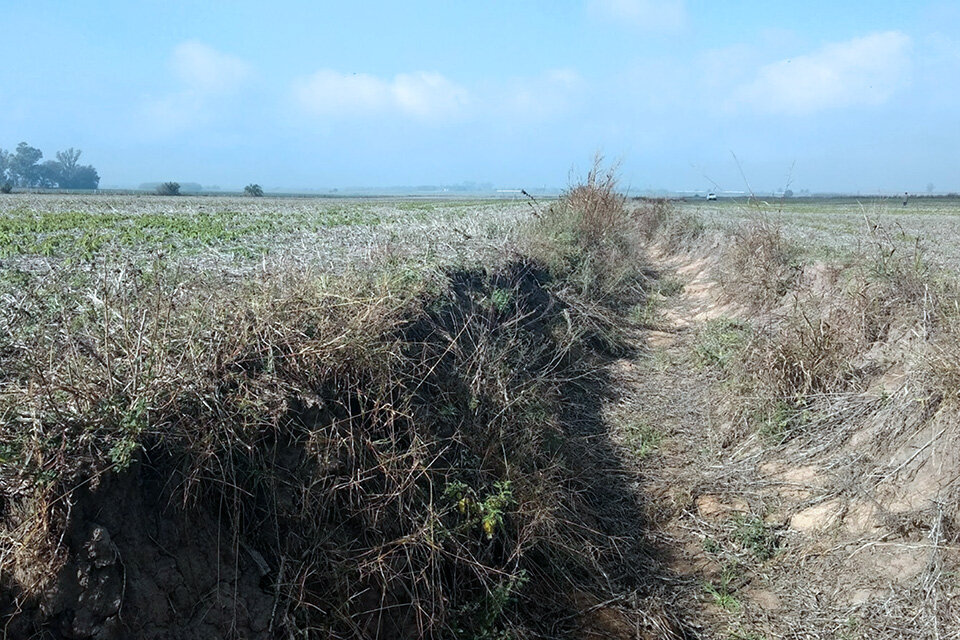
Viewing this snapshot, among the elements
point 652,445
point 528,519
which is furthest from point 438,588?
point 652,445

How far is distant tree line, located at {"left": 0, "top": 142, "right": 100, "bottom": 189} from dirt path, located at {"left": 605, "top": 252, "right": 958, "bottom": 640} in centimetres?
12293

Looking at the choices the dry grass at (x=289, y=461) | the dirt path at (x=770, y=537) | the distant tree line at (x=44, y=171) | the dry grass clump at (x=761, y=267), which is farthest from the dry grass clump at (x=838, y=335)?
the distant tree line at (x=44, y=171)

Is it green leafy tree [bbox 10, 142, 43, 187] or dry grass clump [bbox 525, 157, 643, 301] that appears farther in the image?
green leafy tree [bbox 10, 142, 43, 187]

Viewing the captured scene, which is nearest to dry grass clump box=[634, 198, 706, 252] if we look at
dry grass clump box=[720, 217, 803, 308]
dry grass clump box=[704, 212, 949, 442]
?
dry grass clump box=[720, 217, 803, 308]

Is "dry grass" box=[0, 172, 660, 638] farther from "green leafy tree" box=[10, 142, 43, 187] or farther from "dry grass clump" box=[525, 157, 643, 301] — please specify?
"green leafy tree" box=[10, 142, 43, 187]

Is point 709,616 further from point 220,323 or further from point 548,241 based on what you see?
point 548,241

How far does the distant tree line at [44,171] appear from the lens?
105938mm

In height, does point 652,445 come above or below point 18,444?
below

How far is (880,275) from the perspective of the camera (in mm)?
6535

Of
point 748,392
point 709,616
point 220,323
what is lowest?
point 709,616

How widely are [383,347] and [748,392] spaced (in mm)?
3906

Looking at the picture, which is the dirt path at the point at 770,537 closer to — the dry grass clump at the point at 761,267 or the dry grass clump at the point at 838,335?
the dry grass clump at the point at 838,335

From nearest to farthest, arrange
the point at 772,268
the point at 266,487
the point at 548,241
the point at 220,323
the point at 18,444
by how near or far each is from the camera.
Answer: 1. the point at 18,444
2. the point at 266,487
3. the point at 220,323
4. the point at 772,268
5. the point at 548,241

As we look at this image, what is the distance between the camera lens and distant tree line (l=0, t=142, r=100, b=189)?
106 metres
